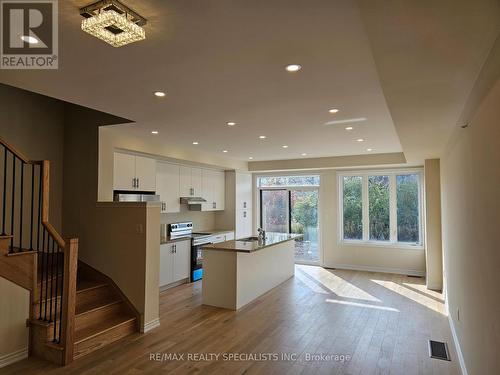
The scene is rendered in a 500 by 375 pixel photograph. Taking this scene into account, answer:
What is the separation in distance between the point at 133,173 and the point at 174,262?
1849 mm

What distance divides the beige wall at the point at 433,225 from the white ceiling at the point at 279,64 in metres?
1.78

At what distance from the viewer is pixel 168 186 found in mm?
6152

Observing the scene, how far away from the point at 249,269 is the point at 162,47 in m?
3.72

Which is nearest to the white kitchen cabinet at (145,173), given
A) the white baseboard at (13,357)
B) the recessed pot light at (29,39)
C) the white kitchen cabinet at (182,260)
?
the white kitchen cabinet at (182,260)

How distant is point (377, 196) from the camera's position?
730 centimetres

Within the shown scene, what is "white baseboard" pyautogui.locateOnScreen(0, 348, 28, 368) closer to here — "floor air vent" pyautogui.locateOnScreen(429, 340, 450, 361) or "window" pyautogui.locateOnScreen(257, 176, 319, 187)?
"floor air vent" pyautogui.locateOnScreen(429, 340, 450, 361)

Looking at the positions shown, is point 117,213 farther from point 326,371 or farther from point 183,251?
point 326,371

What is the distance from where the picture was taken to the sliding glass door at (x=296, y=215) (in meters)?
7.99

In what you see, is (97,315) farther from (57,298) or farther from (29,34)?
(29,34)

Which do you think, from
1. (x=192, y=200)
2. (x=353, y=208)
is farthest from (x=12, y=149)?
(x=353, y=208)

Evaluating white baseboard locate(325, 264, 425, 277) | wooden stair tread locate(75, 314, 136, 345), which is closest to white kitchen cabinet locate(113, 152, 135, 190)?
wooden stair tread locate(75, 314, 136, 345)

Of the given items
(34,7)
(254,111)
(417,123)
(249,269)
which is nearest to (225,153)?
(249,269)

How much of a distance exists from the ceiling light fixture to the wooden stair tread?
3.02 meters

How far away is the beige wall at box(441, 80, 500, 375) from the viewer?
169cm
